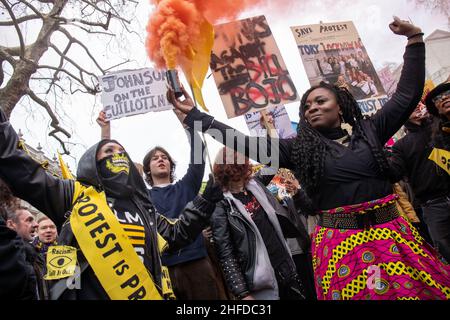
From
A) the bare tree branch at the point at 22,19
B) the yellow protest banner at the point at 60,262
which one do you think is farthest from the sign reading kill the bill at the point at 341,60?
the bare tree branch at the point at 22,19

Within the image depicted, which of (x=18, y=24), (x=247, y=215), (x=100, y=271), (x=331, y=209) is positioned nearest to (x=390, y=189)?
(x=331, y=209)

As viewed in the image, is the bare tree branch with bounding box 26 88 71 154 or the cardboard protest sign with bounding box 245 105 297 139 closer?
the cardboard protest sign with bounding box 245 105 297 139

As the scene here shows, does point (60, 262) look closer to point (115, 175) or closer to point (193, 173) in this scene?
point (115, 175)

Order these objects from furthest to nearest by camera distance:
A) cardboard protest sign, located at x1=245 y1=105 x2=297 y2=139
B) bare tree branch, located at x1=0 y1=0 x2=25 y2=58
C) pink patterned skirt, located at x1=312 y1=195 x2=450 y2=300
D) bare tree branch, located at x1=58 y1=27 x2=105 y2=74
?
bare tree branch, located at x1=58 y1=27 x2=105 y2=74, bare tree branch, located at x1=0 y1=0 x2=25 y2=58, cardboard protest sign, located at x1=245 y1=105 x2=297 y2=139, pink patterned skirt, located at x1=312 y1=195 x2=450 y2=300

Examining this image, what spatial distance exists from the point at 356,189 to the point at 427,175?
7.47 feet

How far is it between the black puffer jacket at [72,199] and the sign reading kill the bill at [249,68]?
83.2 inches

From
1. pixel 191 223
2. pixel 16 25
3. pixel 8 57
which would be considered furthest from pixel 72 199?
pixel 16 25

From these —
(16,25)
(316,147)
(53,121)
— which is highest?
(16,25)

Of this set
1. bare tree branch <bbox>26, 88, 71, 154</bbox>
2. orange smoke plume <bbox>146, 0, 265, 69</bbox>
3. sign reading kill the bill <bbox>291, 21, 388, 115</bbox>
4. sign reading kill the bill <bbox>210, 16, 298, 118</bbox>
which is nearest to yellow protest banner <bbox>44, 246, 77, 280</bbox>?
orange smoke plume <bbox>146, 0, 265, 69</bbox>

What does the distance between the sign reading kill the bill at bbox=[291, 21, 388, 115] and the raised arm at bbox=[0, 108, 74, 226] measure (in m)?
4.60

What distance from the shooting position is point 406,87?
245 centimetres

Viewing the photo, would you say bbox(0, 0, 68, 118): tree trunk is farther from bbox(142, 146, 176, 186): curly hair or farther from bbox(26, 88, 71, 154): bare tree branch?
bbox(142, 146, 176, 186): curly hair

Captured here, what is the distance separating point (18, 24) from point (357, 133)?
8504 mm

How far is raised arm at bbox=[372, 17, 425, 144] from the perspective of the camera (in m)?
2.42
